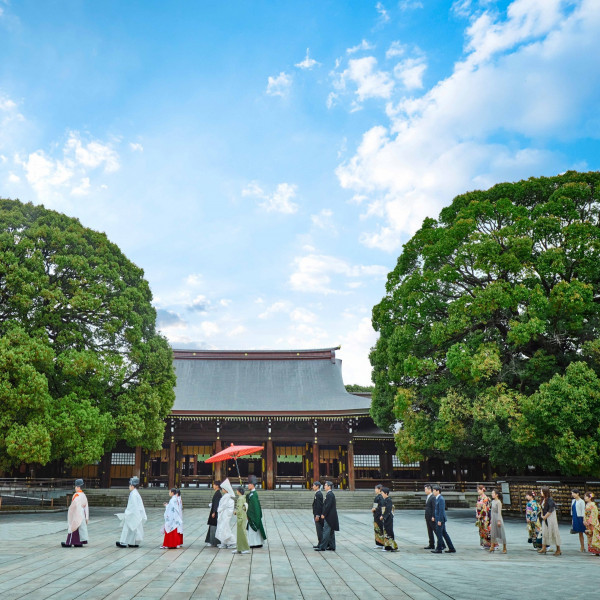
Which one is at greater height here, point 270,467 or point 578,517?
point 270,467

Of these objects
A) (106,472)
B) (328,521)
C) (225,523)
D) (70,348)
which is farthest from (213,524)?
(106,472)

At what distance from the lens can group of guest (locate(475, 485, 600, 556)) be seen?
35.7 feet

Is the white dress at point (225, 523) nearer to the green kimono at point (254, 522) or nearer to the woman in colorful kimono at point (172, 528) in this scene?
the green kimono at point (254, 522)

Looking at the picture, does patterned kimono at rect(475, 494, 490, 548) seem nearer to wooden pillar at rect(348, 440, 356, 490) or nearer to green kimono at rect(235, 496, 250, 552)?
green kimono at rect(235, 496, 250, 552)

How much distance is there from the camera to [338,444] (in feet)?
94.8

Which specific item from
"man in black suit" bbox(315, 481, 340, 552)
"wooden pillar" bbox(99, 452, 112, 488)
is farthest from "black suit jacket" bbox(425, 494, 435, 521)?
"wooden pillar" bbox(99, 452, 112, 488)

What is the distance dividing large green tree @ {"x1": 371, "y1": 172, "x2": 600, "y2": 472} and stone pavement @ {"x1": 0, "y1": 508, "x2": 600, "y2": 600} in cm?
415

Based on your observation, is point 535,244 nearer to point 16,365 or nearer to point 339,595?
point 339,595

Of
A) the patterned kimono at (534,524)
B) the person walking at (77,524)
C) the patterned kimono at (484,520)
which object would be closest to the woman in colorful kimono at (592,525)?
the patterned kimono at (534,524)

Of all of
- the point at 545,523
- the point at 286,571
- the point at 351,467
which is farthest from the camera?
the point at 351,467

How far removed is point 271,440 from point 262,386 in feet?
16.3

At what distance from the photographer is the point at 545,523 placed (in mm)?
10984

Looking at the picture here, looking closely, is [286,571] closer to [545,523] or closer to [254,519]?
[254,519]

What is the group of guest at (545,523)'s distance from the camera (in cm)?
1088
